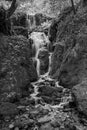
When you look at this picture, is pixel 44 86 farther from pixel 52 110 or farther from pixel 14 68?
pixel 52 110

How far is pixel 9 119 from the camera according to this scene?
7234 mm

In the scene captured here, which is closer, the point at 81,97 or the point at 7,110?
the point at 7,110

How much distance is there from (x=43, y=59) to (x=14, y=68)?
22.7 ft

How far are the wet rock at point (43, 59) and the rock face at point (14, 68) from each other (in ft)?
11.4

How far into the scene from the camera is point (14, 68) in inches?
396

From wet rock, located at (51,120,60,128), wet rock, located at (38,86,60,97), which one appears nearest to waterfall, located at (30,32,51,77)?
wet rock, located at (38,86,60,97)

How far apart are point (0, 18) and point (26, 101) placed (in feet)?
18.8

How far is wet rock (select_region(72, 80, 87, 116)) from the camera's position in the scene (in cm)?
730

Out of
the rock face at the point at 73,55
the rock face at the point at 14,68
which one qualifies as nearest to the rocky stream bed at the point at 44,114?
the rock face at the point at 14,68

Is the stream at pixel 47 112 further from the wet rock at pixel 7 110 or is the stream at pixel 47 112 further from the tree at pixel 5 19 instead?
the tree at pixel 5 19

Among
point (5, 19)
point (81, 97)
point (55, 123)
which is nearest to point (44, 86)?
point (81, 97)

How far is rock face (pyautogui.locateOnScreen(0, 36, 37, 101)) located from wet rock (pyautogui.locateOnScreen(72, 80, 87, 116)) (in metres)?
3.37

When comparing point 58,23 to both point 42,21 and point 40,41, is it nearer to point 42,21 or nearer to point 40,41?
point 40,41

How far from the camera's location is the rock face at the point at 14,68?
8.86 m
